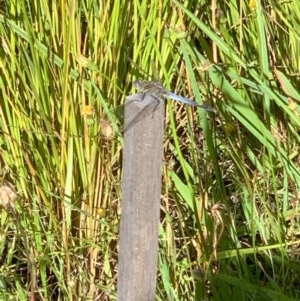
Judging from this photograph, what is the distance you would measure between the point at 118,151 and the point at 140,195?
0.59 metres

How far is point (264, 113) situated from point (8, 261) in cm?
62

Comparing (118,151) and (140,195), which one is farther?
(118,151)

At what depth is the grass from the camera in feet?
5.15

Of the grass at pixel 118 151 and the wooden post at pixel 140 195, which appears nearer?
the wooden post at pixel 140 195

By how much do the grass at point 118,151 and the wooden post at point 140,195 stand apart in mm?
348

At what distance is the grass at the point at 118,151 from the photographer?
1.57 meters

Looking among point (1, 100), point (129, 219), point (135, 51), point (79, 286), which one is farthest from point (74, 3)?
point (79, 286)

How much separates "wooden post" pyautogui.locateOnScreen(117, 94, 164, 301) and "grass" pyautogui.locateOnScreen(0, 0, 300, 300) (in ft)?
1.14

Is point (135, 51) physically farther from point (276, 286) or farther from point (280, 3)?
point (276, 286)

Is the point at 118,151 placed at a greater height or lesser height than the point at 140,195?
greater

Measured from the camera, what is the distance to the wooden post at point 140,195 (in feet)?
3.51

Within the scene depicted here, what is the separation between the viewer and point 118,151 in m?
1.69

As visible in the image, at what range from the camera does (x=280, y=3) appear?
5.67 ft

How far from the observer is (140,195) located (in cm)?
110
